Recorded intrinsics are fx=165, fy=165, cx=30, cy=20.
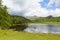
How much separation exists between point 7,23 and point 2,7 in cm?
1209

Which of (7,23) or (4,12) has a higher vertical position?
(4,12)

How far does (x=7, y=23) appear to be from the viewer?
8731cm

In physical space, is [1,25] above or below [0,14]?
below

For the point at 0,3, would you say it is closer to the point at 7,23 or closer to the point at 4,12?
the point at 4,12

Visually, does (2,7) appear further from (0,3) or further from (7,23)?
(7,23)

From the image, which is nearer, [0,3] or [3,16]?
[3,16]

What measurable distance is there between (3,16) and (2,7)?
8.58 metres

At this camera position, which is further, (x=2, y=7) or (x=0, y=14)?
(x=2, y=7)

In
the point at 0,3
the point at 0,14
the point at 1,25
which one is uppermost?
the point at 0,3

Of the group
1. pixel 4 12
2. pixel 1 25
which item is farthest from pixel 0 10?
pixel 1 25

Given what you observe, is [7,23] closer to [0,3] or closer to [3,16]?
[3,16]

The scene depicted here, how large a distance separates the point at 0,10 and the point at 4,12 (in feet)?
10.3

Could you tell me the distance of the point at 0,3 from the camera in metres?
94.1

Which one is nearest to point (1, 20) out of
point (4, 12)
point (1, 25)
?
point (1, 25)
